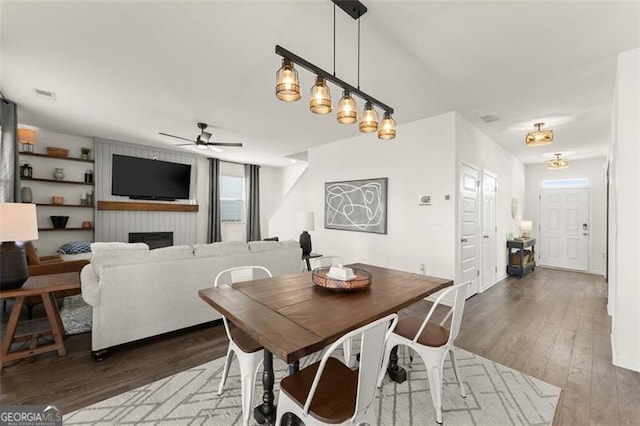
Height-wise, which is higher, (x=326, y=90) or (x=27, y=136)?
(x=27, y=136)

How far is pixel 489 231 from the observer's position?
193 inches

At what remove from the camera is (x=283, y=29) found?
85.7 inches

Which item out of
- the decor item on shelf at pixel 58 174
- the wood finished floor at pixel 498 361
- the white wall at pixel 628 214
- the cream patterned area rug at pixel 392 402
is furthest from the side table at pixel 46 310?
the white wall at pixel 628 214

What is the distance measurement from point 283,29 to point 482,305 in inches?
162

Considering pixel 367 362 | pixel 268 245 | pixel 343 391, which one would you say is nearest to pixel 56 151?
pixel 268 245

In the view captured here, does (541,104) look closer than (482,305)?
Yes

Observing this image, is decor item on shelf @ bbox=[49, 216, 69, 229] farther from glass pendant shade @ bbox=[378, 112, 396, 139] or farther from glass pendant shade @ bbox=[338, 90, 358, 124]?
glass pendant shade @ bbox=[378, 112, 396, 139]

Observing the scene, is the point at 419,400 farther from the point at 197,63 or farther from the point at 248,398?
the point at 197,63

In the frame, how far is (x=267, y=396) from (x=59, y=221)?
5.64 meters

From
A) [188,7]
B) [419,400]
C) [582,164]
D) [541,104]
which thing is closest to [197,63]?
[188,7]

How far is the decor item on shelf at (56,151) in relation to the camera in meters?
5.02

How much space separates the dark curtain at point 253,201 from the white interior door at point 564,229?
24.2 ft

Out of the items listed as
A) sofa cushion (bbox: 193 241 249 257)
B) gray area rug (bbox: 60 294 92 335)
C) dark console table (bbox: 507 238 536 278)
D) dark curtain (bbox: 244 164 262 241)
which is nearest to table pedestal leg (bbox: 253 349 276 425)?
sofa cushion (bbox: 193 241 249 257)

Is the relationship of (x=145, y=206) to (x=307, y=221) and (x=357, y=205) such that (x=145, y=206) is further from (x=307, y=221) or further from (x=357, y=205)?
(x=357, y=205)
